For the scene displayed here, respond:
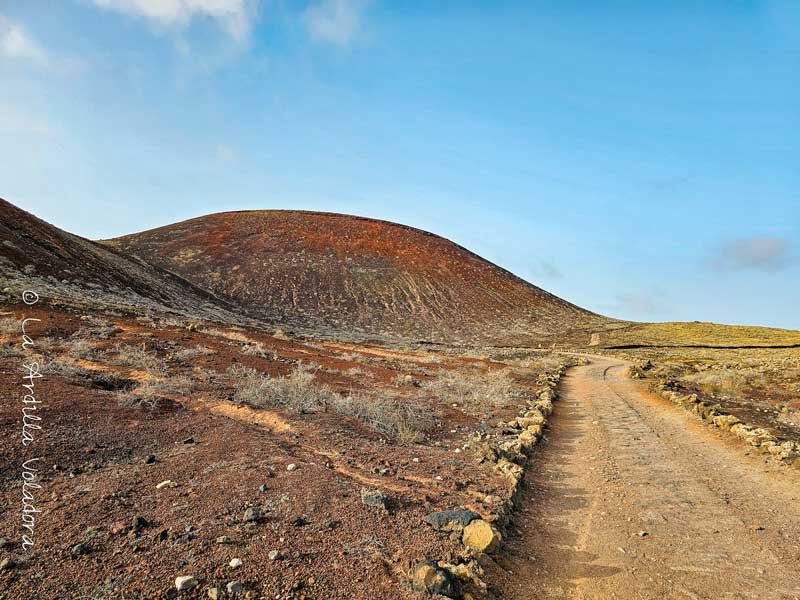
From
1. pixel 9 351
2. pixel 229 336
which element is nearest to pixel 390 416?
pixel 9 351

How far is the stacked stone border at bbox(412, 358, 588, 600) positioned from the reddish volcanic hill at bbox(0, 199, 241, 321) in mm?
22530

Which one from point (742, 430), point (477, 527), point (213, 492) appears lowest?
point (213, 492)

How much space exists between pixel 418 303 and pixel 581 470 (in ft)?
209

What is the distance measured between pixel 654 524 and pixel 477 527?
2.54 meters

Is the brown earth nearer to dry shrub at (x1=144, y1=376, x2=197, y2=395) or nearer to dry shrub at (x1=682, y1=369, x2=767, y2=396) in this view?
dry shrub at (x1=144, y1=376, x2=197, y2=395)

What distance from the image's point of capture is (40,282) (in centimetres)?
2716

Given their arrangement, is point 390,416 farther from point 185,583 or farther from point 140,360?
point 140,360

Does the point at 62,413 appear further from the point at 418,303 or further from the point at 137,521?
the point at 418,303


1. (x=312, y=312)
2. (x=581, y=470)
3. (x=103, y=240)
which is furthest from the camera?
(x=103, y=240)

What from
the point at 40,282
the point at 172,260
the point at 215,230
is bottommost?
the point at 40,282

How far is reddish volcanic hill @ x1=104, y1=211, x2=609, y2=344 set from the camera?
65.4m

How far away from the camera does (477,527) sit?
16.7 feet

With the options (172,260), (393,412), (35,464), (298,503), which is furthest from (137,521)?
(172,260)

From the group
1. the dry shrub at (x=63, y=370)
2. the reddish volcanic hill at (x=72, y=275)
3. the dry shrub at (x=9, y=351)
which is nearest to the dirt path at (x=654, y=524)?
the dry shrub at (x=63, y=370)
